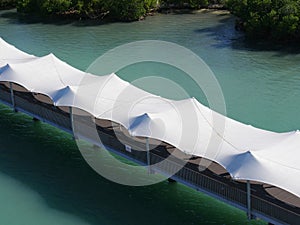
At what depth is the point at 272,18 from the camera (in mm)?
41281

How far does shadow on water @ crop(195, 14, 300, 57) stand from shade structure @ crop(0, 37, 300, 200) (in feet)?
57.0

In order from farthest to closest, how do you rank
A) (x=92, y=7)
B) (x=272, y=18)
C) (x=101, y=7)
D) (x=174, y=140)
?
(x=92, y=7), (x=101, y=7), (x=272, y=18), (x=174, y=140)

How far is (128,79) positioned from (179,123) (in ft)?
47.8

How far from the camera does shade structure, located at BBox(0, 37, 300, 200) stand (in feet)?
60.8

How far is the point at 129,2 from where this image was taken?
1925 inches

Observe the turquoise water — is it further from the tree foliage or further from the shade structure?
the shade structure

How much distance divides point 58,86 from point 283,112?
39.3ft

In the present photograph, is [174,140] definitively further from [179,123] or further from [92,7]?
[92,7]

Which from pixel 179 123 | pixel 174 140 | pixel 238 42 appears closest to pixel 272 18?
pixel 238 42

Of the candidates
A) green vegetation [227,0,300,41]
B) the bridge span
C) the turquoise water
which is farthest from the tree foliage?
the bridge span

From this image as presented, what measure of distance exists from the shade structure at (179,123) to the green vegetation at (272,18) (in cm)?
1875

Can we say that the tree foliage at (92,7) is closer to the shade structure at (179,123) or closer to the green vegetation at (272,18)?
the green vegetation at (272,18)

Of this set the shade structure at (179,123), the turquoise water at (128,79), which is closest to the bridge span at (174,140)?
the shade structure at (179,123)

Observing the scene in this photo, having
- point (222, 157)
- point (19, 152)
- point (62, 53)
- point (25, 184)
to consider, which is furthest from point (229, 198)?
point (62, 53)
